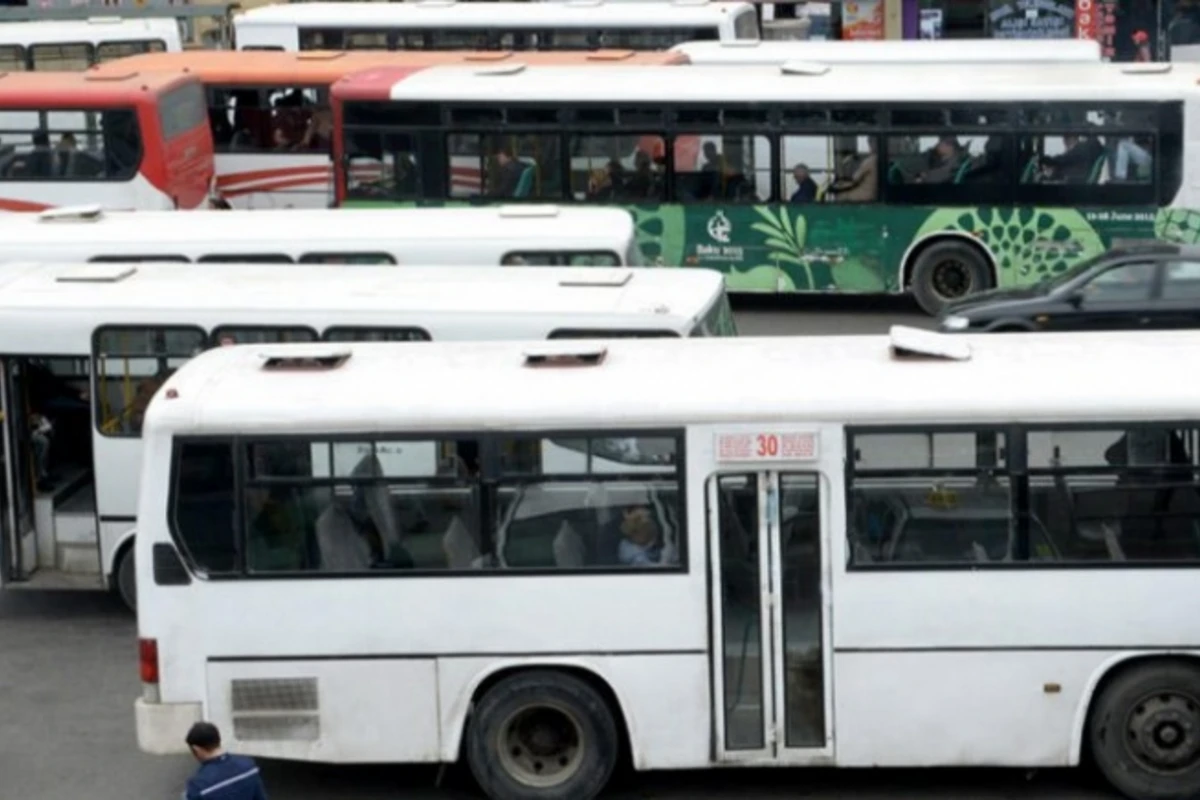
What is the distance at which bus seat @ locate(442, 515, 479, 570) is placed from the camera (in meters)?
11.9

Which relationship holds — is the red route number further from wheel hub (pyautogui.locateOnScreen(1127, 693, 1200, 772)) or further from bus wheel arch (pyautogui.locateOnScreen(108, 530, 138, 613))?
bus wheel arch (pyautogui.locateOnScreen(108, 530, 138, 613))

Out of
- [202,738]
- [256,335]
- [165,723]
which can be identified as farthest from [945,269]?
[202,738]

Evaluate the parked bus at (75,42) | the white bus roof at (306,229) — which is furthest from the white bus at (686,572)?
the parked bus at (75,42)

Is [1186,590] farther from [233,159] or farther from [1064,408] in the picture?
[233,159]

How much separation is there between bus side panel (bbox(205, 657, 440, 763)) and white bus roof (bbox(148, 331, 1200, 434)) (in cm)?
112

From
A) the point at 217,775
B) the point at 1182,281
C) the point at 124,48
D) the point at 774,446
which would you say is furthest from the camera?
the point at 124,48

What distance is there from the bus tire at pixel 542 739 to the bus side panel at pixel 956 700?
1.14 m

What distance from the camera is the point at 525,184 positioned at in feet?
82.6

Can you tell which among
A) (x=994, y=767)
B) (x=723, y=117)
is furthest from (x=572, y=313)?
(x=723, y=117)

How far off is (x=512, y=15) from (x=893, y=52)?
6.42m

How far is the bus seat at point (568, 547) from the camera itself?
11.8 m

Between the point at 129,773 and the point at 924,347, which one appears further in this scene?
the point at 129,773

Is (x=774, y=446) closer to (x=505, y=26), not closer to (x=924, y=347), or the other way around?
(x=924, y=347)

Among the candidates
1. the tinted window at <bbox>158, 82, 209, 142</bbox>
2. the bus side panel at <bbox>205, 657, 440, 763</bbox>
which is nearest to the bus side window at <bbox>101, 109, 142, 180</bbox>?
the tinted window at <bbox>158, 82, 209, 142</bbox>
